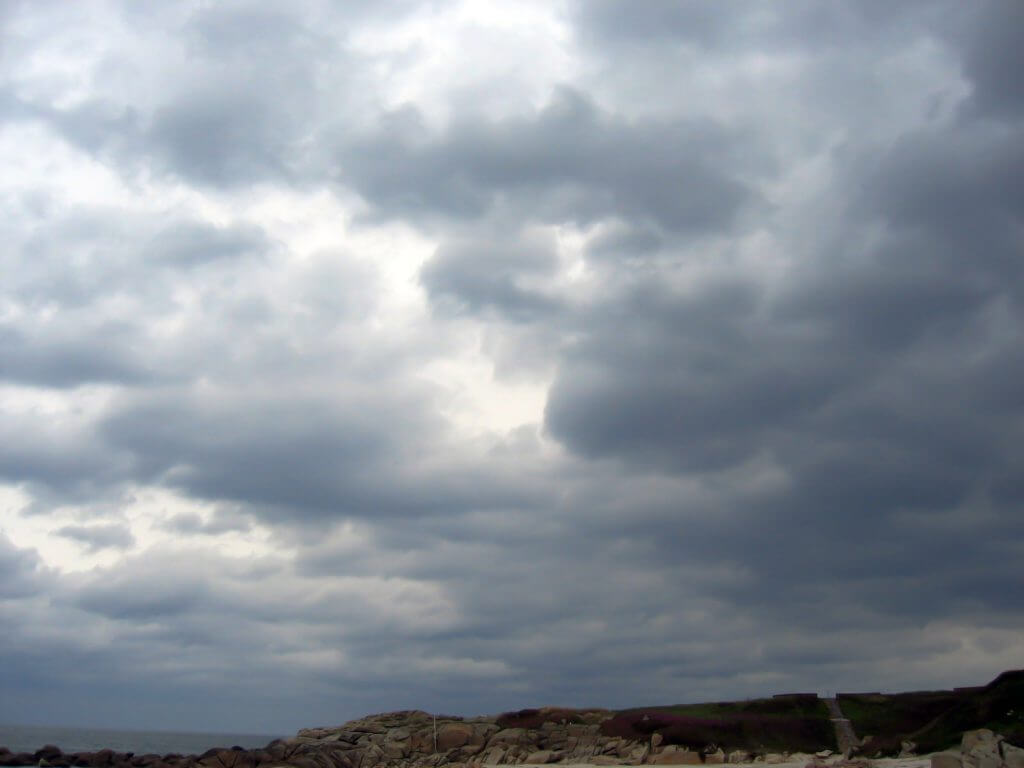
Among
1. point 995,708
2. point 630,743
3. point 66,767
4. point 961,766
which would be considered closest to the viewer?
point 961,766

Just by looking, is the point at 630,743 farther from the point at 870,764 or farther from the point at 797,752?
the point at 870,764

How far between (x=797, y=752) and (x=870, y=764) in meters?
10.5

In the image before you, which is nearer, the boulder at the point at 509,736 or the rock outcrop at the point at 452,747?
the rock outcrop at the point at 452,747

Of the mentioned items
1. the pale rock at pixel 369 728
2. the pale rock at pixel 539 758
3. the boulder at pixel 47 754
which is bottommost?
the boulder at pixel 47 754

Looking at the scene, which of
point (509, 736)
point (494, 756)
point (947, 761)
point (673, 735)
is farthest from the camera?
point (509, 736)

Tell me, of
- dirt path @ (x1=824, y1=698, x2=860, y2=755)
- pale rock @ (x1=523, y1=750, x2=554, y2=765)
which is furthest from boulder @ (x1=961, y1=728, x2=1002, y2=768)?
pale rock @ (x1=523, y1=750, x2=554, y2=765)

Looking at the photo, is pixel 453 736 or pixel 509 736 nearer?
pixel 509 736

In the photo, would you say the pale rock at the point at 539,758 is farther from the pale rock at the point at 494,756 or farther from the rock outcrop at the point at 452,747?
the pale rock at the point at 494,756

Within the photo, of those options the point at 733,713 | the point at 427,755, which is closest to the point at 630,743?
the point at 733,713

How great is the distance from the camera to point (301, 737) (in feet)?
164

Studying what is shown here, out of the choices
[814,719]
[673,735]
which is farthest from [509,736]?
[814,719]

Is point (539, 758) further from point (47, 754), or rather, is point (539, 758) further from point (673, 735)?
point (47, 754)

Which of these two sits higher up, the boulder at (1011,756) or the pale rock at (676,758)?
the boulder at (1011,756)

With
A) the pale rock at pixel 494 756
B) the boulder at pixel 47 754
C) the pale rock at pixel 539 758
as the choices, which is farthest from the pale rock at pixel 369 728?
the boulder at pixel 47 754
